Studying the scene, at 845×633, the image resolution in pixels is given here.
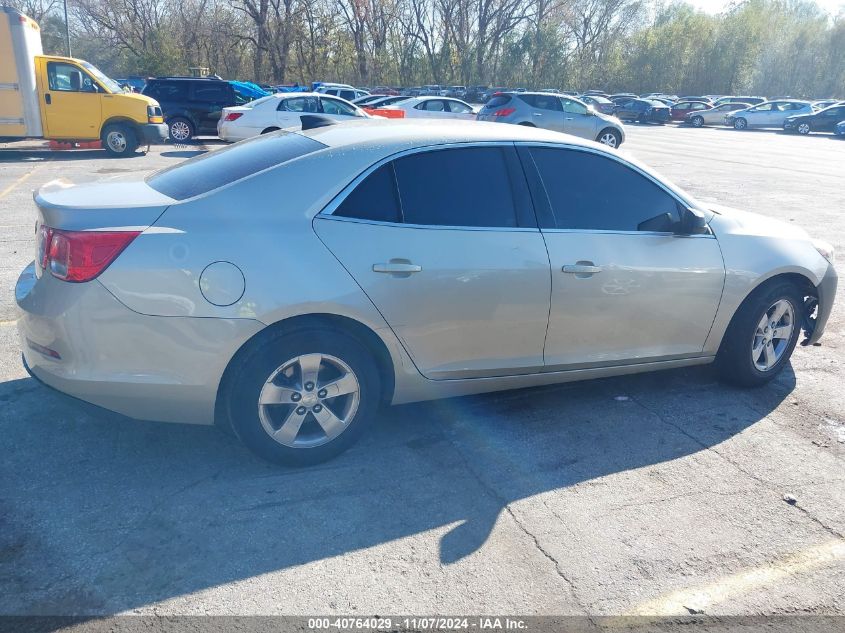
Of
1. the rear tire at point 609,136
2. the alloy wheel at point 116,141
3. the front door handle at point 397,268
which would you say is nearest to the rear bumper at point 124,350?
the front door handle at point 397,268

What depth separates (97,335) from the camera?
10.7 feet

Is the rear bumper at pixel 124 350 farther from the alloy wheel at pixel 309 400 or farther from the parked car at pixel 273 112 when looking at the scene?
the parked car at pixel 273 112

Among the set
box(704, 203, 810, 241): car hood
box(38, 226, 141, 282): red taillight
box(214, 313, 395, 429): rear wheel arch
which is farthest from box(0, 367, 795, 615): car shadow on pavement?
box(704, 203, 810, 241): car hood

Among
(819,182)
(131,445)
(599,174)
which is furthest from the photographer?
(819,182)

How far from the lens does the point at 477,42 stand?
61.1 m

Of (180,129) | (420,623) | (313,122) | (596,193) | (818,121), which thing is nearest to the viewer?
(420,623)

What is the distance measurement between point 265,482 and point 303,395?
0.46m

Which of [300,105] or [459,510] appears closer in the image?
[459,510]

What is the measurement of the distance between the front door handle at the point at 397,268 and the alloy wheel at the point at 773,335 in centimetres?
251

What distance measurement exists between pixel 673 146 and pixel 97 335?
25.6m

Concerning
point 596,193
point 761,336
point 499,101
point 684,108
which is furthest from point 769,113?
point 596,193

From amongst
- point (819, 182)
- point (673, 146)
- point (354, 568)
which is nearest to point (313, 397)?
point (354, 568)

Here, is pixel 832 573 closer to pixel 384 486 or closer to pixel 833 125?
pixel 384 486

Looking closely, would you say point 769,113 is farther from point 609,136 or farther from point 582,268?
point 582,268
